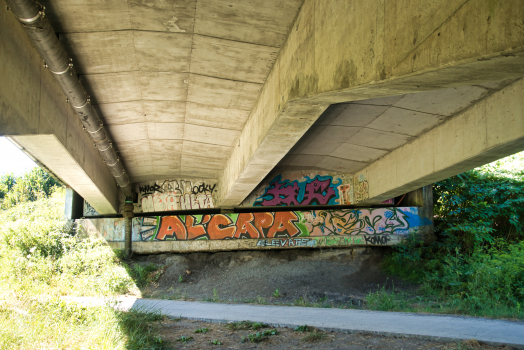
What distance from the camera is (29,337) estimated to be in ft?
16.6

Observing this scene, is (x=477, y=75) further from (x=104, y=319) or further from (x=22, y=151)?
(x=22, y=151)

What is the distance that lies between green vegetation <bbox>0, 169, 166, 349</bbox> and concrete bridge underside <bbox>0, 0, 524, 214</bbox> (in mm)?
3003

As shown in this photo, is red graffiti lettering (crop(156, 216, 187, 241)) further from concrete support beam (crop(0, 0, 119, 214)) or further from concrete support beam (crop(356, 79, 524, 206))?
concrete support beam (crop(356, 79, 524, 206))

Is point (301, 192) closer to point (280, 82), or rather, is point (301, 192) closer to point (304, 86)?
point (280, 82)

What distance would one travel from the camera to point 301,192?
47.5 ft

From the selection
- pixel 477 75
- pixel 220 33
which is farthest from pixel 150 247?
pixel 477 75

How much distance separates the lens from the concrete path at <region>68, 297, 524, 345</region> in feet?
18.6

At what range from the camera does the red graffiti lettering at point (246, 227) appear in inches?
587

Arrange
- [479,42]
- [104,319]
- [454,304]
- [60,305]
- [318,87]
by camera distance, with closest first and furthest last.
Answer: [479,42] → [318,87] → [104,319] → [60,305] → [454,304]

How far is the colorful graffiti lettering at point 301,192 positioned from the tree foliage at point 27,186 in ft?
60.7

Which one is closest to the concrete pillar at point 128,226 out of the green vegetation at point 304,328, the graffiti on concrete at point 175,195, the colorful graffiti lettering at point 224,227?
the colorful graffiti lettering at point 224,227

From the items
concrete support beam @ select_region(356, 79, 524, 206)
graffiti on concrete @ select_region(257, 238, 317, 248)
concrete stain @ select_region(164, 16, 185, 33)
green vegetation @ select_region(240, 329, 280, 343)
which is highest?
concrete stain @ select_region(164, 16, 185, 33)

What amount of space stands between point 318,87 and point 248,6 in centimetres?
148

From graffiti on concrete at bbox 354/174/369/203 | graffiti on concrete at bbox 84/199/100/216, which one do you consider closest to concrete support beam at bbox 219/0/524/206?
graffiti on concrete at bbox 354/174/369/203
